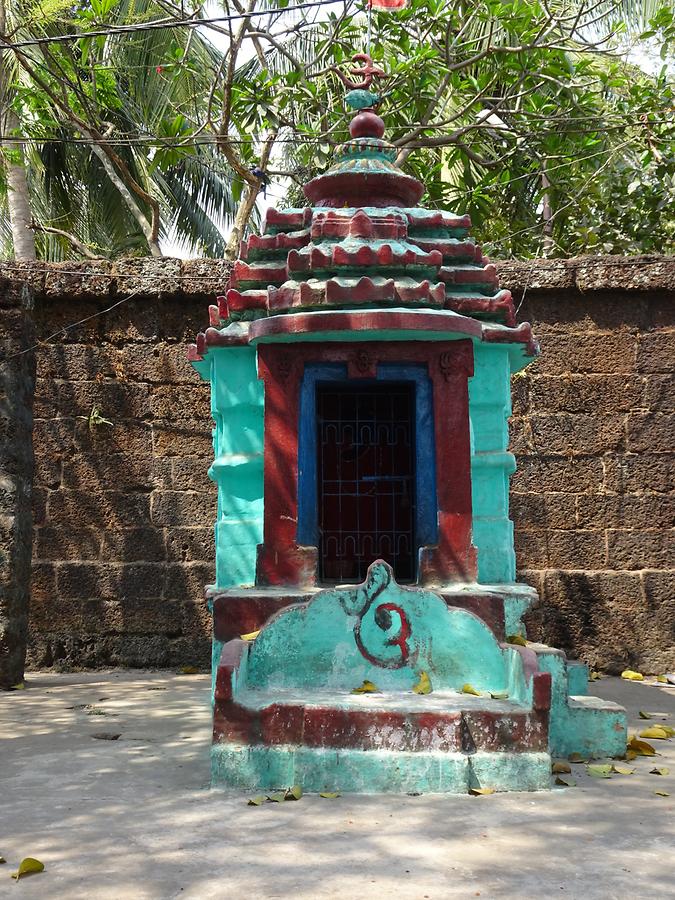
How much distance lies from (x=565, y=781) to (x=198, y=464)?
398cm

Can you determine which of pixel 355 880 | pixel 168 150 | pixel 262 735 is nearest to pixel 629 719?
pixel 262 735

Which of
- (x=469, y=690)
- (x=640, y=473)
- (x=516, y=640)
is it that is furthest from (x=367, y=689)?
(x=640, y=473)

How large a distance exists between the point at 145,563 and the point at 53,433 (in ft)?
3.80

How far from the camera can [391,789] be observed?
12.2 ft

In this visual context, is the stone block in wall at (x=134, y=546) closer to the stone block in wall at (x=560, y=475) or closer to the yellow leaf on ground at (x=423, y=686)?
the stone block in wall at (x=560, y=475)

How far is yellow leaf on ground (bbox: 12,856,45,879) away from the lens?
2.86 m

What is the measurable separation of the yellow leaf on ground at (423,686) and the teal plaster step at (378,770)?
41 cm

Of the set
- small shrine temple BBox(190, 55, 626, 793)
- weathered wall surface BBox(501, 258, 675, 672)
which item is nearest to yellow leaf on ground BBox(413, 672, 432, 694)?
small shrine temple BBox(190, 55, 626, 793)

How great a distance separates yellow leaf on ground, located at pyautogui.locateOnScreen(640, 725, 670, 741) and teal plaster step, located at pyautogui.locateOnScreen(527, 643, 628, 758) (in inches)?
22.3

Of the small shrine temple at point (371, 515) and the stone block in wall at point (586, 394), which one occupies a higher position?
the stone block in wall at point (586, 394)

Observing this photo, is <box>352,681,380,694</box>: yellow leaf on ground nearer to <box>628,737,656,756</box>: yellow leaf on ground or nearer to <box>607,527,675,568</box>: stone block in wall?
<box>628,737,656,756</box>: yellow leaf on ground

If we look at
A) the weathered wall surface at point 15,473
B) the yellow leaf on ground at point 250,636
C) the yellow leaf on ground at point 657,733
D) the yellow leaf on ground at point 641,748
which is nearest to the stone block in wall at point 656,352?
the yellow leaf on ground at point 657,733

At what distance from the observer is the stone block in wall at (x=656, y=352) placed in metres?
7.18

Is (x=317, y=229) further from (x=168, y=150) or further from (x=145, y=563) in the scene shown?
(x=168, y=150)
